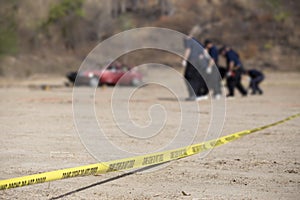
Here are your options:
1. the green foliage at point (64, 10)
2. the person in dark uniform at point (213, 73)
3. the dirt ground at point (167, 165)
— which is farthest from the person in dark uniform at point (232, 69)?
the green foliage at point (64, 10)

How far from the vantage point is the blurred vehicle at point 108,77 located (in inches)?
1404

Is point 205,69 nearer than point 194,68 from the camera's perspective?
No

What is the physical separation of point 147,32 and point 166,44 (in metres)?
7.42

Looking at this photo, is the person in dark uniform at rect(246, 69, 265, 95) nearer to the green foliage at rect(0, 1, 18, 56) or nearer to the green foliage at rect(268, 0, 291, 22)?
the green foliage at rect(0, 1, 18, 56)

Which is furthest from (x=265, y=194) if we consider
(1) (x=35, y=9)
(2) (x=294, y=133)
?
(1) (x=35, y=9)

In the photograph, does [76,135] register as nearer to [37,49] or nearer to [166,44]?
[166,44]

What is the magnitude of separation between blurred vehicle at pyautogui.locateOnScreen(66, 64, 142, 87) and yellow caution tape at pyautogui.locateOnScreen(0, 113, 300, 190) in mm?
25090

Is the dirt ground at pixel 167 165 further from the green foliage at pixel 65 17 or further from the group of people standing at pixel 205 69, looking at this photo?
the green foliage at pixel 65 17

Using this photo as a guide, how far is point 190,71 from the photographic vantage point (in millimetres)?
19172

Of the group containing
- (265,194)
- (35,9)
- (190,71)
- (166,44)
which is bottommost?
(265,194)

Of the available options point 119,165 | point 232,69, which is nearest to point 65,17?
point 232,69

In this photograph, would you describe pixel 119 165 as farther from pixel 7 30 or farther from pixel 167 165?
pixel 7 30

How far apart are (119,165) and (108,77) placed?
29.8m

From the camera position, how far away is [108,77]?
121 ft
